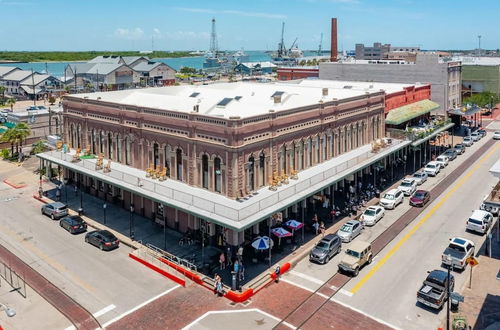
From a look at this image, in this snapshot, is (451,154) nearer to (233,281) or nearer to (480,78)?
(233,281)

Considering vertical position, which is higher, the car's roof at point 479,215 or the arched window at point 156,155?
the arched window at point 156,155

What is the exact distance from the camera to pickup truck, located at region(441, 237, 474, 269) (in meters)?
30.6

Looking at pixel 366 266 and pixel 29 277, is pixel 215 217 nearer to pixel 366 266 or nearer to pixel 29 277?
pixel 366 266

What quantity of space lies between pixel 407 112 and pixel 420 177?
33.1ft

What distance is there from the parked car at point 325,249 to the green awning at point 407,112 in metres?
25.2

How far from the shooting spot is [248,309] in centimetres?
2631

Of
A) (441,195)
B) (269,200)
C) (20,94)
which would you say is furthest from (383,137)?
(20,94)

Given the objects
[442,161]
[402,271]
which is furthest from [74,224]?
[442,161]

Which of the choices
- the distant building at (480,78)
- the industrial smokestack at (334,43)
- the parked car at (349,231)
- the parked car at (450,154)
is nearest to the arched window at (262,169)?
the parked car at (349,231)

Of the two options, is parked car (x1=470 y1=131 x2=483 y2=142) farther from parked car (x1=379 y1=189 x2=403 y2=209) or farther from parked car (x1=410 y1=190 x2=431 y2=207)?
parked car (x1=379 y1=189 x2=403 y2=209)

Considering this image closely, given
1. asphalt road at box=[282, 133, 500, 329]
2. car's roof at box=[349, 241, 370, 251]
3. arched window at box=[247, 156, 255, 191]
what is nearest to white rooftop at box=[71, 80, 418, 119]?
arched window at box=[247, 156, 255, 191]

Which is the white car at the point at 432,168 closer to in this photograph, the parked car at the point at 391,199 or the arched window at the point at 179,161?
the parked car at the point at 391,199

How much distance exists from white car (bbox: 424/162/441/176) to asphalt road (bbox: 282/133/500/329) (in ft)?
28.7

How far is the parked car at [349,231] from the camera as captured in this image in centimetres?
3528
